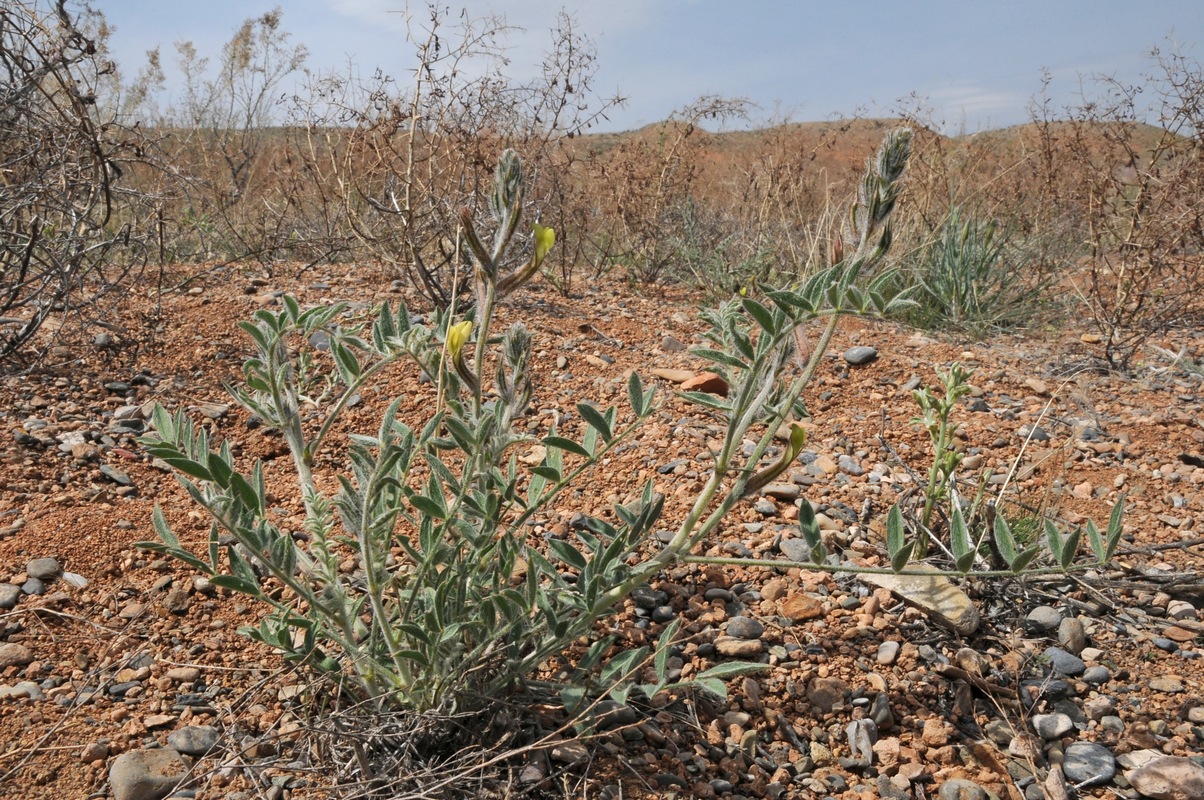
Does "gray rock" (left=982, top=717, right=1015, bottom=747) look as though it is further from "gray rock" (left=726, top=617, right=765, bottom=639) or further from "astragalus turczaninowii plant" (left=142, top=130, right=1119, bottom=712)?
"astragalus turczaninowii plant" (left=142, top=130, right=1119, bottom=712)

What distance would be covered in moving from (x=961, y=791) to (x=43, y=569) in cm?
196

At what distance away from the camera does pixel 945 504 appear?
2449 millimetres

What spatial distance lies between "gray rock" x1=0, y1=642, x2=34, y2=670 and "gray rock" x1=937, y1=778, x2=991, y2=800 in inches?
69.6

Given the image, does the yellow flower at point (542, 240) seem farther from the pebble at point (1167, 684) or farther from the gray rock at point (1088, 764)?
the pebble at point (1167, 684)

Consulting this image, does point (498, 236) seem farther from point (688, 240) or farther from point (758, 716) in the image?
point (688, 240)

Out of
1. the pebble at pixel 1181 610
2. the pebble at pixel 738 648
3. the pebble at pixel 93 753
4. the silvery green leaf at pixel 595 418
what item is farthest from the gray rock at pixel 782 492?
the pebble at pixel 93 753

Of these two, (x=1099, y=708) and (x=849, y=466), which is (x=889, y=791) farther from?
(x=849, y=466)

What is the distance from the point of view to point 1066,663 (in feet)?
6.43

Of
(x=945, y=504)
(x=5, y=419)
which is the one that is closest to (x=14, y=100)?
(x=5, y=419)

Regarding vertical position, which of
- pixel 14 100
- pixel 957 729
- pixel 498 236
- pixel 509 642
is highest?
pixel 14 100

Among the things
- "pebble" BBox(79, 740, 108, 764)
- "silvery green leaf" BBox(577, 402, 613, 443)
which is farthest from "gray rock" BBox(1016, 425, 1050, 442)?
"pebble" BBox(79, 740, 108, 764)

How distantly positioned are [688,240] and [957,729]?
174 inches

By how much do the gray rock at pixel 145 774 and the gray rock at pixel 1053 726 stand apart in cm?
162

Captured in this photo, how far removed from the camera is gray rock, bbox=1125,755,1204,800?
161 cm
